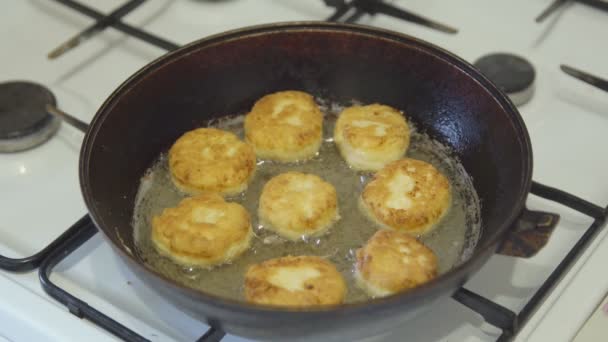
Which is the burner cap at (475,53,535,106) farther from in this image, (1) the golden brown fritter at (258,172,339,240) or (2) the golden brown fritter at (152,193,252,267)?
(2) the golden brown fritter at (152,193,252,267)

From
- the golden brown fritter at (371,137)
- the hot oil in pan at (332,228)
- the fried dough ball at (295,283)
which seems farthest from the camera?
the golden brown fritter at (371,137)

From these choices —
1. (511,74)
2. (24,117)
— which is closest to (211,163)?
(24,117)

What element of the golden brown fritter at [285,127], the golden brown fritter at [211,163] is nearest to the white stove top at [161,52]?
the golden brown fritter at [211,163]

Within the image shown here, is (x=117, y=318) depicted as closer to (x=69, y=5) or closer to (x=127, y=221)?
(x=127, y=221)

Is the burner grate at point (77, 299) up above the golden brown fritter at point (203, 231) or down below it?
below

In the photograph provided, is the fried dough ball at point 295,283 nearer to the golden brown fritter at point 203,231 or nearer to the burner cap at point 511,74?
the golden brown fritter at point 203,231

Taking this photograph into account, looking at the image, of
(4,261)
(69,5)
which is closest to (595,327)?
(4,261)
